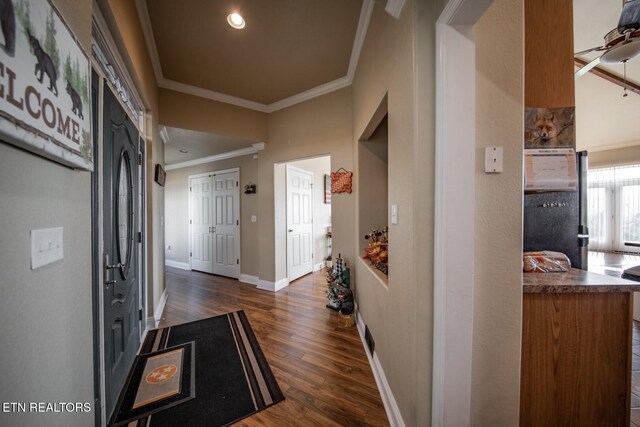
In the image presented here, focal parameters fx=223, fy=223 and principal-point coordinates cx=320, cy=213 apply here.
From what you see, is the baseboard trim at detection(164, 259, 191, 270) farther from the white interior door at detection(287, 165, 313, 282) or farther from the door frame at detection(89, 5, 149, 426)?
the door frame at detection(89, 5, 149, 426)

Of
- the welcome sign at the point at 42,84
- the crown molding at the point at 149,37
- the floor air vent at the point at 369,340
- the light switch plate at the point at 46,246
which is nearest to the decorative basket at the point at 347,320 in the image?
the floor air vent at the point at 369,340

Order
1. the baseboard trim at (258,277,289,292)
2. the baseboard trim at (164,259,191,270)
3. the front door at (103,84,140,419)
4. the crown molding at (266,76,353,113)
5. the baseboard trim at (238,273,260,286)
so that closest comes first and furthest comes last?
the front door at (103,84,140,419)
the crown molding at (266,76,353,113)
the baseboard trim at (258,277,289,292)
the baseboard trim at (238,273,260,286)
the baseboard trim at (164,259,191,270)

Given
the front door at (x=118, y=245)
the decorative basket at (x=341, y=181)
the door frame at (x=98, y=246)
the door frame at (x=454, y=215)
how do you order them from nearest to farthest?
the door frame at (x=454, y=215) < the door frame at (x=98, y=246) < the front door at (x=118, y=245) < the decorative basket at (x=341, y=181)

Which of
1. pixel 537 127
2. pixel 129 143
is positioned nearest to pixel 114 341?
pixel 129 143

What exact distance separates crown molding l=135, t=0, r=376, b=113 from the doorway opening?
90 centimetres

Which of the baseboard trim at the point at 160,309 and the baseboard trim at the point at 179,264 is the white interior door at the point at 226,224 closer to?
the baseboard trim at the point at 179,264

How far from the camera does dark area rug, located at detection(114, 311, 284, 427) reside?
1.40 meters

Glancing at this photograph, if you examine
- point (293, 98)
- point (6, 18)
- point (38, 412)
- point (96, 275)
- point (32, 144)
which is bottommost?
point (38, 412)

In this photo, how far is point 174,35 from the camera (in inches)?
83.2

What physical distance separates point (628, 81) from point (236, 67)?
579cm

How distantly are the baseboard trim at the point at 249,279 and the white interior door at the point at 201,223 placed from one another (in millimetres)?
926

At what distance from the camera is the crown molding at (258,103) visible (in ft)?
6.15

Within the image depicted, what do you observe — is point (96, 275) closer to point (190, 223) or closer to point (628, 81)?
point (190, 223)

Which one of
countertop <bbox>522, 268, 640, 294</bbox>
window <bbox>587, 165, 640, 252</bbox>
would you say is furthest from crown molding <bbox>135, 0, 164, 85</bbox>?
window <bbox>587, 165, 640, 252</bbox>
